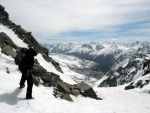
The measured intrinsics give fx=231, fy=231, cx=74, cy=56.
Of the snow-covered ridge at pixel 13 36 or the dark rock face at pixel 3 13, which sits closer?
the snow-covered ridge at pixel 13 36

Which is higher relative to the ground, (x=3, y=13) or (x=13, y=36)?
(x=3, y=13)

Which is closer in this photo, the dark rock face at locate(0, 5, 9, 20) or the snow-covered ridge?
the snow-covered ridge

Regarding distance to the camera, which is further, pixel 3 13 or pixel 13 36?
pixel 3 13

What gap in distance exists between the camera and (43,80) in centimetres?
2600

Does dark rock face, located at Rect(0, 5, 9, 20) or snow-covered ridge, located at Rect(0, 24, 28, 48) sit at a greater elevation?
dark rock face, located at Rect(0, 5, 9, 20)

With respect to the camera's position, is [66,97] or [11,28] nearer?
[66,97]

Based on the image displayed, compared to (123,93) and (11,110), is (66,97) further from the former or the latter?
(123,93)

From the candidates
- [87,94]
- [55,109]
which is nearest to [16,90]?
[55,109]

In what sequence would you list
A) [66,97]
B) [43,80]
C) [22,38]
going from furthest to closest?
[22,38], [43,80], [66,97]

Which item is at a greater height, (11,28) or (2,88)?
(11,28)

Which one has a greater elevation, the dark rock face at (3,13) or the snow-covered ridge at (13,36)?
the dark rock face at (3,13)

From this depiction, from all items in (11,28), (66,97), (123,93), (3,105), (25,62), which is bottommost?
(123,93)

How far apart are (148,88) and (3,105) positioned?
1114 inches

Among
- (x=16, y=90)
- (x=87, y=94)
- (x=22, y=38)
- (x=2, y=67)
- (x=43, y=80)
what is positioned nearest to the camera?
(x=16, y=90)
